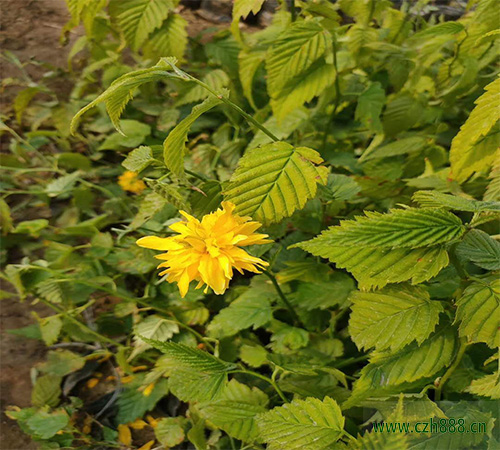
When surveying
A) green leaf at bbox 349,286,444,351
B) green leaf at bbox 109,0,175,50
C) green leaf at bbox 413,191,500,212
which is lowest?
green leaf at bbox 349,286,444,351

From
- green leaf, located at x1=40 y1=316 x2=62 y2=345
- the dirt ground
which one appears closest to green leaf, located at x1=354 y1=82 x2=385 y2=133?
green leaf, located at x1=40 y1=316 x2=62 y2=345

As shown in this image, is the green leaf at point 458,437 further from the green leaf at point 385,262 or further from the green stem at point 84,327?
the green stem at point 84,327

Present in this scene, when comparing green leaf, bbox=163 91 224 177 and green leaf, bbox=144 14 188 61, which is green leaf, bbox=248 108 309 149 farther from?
green leaf, bbox=163 91 224 177

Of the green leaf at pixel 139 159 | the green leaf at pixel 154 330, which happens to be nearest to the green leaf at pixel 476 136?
the green leaf at pixel 139 159

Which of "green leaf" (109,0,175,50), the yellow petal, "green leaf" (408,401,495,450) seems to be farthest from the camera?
"green leaf" (109,0,175,50)

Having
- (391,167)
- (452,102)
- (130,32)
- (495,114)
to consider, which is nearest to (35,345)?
(130,32)

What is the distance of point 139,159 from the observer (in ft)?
2.61

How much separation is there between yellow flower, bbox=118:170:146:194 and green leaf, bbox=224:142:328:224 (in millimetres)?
841

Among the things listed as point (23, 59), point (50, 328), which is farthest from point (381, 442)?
point (23, 59)

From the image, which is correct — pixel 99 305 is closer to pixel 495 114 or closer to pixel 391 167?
pixel 391 167

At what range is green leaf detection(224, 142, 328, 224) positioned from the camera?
2.39 feet

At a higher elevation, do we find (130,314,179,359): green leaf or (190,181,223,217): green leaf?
(190,181,223,217): green leaf

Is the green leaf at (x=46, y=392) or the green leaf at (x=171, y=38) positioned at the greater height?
the green leaf at (x=171, y=38)

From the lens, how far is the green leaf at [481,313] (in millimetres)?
637
